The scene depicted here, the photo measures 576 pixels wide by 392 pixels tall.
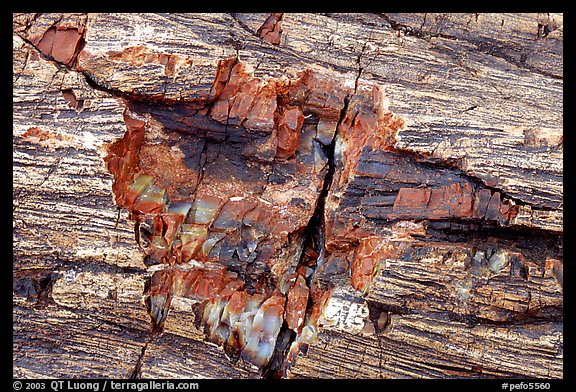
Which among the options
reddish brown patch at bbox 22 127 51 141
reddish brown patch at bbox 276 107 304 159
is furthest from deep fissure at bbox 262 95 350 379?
reddish brown patch at bbox 22 127 51 141

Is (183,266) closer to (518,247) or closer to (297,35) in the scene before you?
(297,35)

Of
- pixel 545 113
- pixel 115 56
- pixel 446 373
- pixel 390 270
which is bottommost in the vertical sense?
pixel 446 373

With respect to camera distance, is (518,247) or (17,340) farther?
(17,340)

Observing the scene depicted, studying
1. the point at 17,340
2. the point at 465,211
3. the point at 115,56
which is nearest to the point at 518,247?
the point at 465,211

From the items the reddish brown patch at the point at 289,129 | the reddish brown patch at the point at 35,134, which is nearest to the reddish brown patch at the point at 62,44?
the reddish brown patch at the point at 35,134

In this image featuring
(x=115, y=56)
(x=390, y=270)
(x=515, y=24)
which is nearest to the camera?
(x=390, y=270)

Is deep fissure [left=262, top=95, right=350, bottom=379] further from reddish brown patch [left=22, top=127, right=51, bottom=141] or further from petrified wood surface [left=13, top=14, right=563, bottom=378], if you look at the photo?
reddish brown patch [left=22, top=127, right=51, bottom=141]

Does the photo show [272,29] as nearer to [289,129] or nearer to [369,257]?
[289,129]

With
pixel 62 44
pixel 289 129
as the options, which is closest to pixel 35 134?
pixel 62 44
